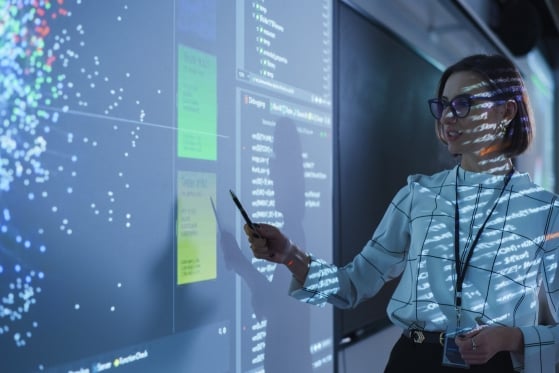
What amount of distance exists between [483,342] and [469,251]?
0.72 ft

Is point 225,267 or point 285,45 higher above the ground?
point 285,45

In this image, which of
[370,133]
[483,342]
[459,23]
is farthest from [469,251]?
[459,23]

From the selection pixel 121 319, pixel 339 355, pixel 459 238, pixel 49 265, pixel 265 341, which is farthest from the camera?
pixel 339 355

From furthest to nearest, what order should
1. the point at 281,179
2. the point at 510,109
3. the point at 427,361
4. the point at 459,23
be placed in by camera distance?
the point at 459,23
the point at 281,179
the point at 510,109
the point at 427,361

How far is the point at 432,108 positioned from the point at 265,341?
0.75 metres

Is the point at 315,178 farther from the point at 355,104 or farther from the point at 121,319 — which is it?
the point at 121,319

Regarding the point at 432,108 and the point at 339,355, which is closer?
the point at 432,108

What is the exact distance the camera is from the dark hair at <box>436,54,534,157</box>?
1.23 m

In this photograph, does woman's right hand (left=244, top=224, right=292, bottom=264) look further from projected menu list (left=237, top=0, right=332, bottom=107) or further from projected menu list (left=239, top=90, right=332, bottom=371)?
projected menu list (left=237, top=0, right=332, bottom=107)

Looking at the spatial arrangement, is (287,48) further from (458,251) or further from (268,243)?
(458,251)

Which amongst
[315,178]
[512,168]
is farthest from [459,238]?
[315,178]

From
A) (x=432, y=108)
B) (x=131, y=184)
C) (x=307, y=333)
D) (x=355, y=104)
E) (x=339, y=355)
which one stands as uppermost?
(x=355, y=104)

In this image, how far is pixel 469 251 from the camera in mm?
1181

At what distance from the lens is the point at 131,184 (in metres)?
0.97
